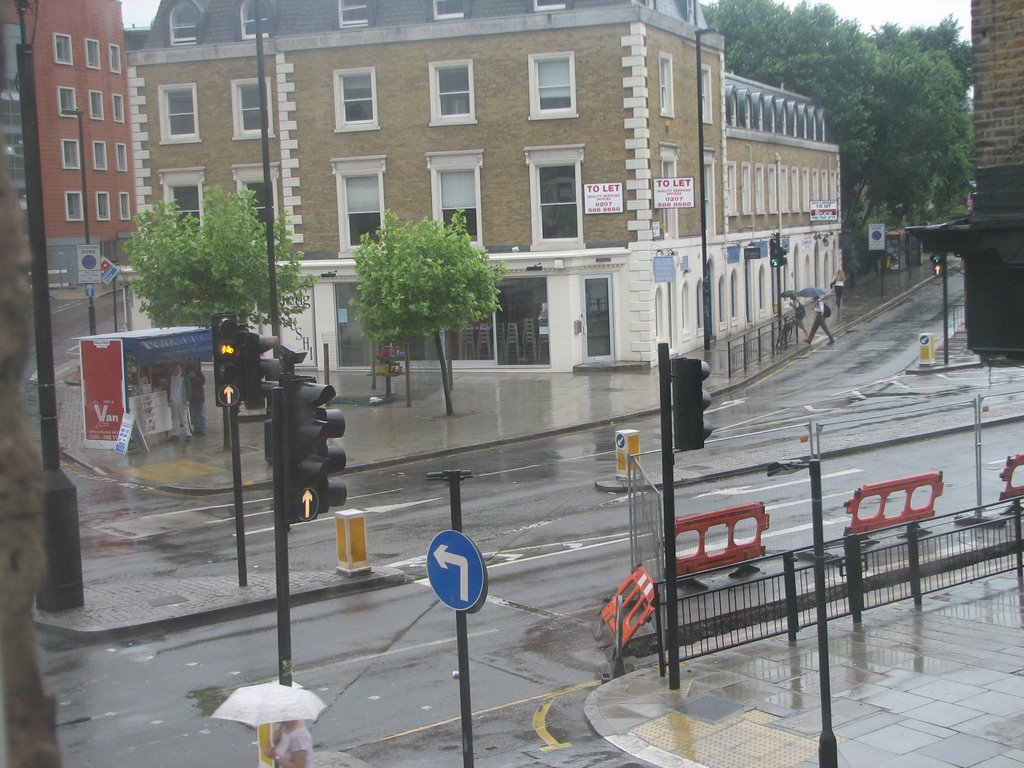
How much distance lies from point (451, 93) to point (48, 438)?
90.8 feet

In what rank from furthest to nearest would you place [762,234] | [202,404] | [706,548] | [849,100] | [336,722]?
[849,100], [762,234], [202,404], [706,548], [336,722]

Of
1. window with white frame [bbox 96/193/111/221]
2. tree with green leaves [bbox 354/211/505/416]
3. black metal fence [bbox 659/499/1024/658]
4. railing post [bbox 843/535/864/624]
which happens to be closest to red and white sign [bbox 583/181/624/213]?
tree with green leaves [bbox 354/211/505/416]

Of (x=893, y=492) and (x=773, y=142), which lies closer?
(x=893, y=492)

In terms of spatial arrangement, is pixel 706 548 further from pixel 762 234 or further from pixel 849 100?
pixel 849 100

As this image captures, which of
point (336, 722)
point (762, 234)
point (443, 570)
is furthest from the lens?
point (762, 234)

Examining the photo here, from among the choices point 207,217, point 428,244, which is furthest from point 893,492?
point 207,217

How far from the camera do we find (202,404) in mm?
29344

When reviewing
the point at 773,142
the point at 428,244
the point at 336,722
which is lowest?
the point at 336,722

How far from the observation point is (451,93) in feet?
131

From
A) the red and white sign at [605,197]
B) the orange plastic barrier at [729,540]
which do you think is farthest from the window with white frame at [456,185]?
the orange plastic barrier at [729,540]

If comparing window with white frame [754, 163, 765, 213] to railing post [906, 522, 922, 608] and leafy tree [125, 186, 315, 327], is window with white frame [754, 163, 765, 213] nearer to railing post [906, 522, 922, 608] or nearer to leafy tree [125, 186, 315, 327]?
leafy tree [125, 186, 315, 327]

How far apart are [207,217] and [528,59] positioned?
1344cm

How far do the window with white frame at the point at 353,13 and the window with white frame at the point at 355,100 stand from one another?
1.67 meters

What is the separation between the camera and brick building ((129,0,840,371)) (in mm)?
38688
